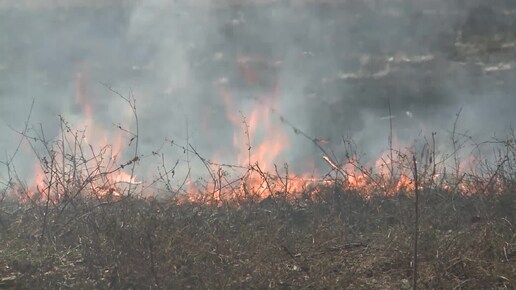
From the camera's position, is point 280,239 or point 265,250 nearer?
point 265,250

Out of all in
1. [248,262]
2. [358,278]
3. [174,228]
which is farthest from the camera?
[174,228]

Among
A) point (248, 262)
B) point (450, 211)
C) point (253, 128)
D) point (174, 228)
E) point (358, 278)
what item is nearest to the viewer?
point (358, 278)

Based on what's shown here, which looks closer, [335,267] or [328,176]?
[335,267]

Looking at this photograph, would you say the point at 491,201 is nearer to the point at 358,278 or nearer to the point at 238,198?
the point at 358,278

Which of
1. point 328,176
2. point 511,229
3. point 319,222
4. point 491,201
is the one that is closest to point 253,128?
point 328,176

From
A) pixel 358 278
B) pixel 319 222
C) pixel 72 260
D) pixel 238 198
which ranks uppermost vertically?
pixel 238 198

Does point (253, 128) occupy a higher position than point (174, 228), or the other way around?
point (253, 128)

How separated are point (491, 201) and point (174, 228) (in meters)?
3.44

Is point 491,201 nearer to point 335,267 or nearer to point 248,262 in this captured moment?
point 335,267

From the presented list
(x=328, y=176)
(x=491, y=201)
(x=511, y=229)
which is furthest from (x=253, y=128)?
(x=511, y=229)

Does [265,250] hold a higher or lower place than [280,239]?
lower

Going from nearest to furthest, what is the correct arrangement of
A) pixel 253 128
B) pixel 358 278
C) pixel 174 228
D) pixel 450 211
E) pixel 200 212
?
1. pixel 358 278
2. pixel 174 228
3. pixel 450 211
4. pixel 200 212
5. pixel 253 128

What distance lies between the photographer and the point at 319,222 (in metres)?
6.56

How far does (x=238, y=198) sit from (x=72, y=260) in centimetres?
254
